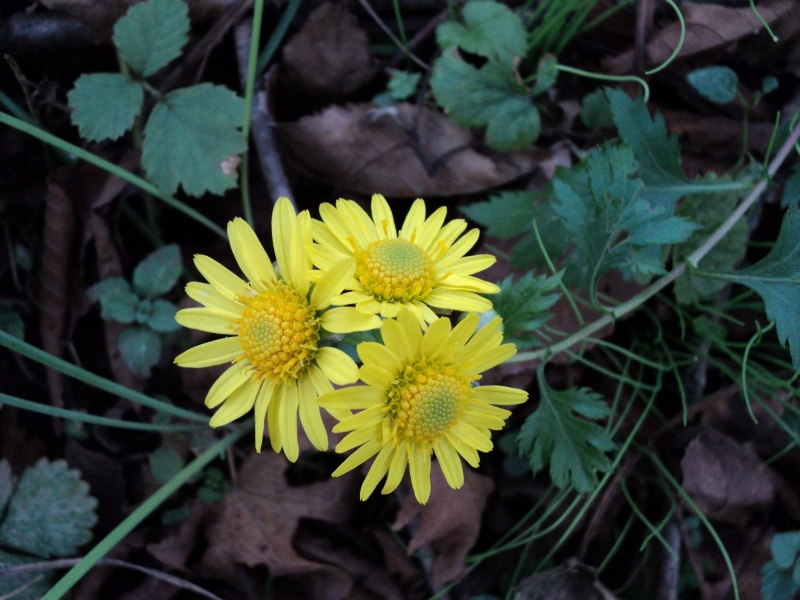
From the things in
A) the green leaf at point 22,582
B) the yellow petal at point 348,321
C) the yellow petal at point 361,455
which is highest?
the yellow petal at point 348,321

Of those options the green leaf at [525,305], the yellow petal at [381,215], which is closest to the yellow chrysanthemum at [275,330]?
the yellow petal at [381,215]

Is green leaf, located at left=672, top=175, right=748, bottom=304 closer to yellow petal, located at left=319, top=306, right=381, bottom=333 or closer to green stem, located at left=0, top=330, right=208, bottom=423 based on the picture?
yellow petal, located at left=319, top=306, right=381, bottom=333

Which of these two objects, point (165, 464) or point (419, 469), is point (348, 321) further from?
point (165, 464)

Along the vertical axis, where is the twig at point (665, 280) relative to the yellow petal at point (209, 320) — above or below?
below

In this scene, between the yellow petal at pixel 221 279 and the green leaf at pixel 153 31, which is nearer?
the yellow petal at pixel 221 279

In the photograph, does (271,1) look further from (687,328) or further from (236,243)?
(687,328)

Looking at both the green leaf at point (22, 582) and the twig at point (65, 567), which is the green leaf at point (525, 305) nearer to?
the twig at point (65, 567)

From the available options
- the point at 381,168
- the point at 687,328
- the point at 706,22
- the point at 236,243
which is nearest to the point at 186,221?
the point at 381,168

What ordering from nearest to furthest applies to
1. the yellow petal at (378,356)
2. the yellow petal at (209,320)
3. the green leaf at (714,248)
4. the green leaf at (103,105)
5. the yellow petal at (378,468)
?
the yellow petal at (378,356)
the yellow petal at (378,468)
the yellow petal at (209,320)
the green leaf at (103,105)
the green leaf at (714,248)
